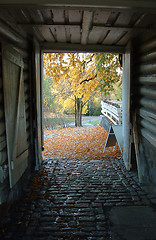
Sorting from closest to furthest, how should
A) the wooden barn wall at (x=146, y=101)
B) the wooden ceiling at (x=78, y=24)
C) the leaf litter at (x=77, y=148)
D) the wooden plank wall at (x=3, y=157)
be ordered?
the wooden plank wall at (x=3, y=157), the wooden ceiling at (x=78, y=24), the wooden barn wall at (x=146, y=101), the leaf litter at (x=77, y=148)

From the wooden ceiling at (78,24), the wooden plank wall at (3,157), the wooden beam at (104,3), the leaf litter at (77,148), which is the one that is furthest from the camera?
the leaf litter at (77,148)

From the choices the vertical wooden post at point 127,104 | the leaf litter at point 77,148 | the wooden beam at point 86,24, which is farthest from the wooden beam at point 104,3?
the leaf litter at point 77,148

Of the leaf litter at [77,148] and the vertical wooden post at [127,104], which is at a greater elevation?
the vertical wooden post at [127,104]

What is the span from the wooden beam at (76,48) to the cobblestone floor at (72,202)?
359 cm

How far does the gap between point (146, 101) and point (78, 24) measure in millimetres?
2412

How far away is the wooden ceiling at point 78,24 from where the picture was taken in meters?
3.71

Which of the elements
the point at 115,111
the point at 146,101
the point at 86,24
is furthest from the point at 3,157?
the point at 115,111

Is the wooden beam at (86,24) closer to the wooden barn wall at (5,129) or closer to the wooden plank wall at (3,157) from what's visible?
the wooden barn wall at (5,129)

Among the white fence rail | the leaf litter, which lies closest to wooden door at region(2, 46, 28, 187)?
the leaf litter

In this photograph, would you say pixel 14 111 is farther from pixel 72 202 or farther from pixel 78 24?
pixel 78 24

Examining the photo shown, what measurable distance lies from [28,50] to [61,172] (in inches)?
140

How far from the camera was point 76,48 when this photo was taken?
19.0 feet

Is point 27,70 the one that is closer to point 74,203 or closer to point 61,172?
point 61,172

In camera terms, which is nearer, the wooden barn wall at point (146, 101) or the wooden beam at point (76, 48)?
the wooden barn wall at point (146, 101)
